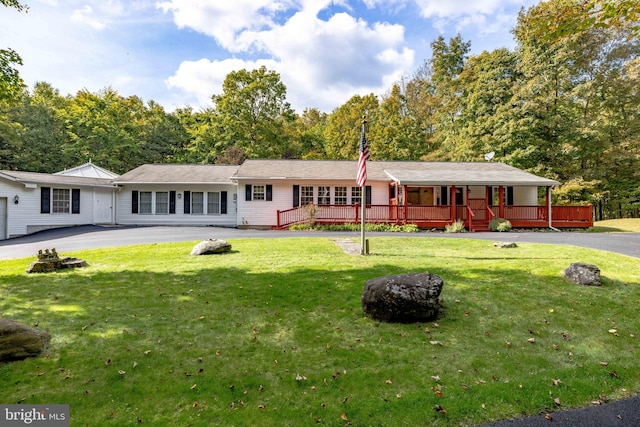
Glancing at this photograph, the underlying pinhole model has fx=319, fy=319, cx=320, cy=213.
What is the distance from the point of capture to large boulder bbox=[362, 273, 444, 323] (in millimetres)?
4902

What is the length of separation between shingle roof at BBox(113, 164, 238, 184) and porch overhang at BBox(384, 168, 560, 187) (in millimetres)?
10825

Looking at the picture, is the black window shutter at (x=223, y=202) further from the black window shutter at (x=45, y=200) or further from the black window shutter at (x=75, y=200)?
the black window shutter at (x=45, y=200)

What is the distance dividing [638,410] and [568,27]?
568 centimetres

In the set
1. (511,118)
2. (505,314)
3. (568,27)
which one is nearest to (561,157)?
(511,118)

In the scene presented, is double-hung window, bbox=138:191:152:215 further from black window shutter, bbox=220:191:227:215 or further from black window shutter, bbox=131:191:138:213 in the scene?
black window shutter, bbox=220:191:227:215

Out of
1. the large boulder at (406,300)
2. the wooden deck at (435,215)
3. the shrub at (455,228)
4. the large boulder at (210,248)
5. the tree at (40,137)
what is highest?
the tree at (40,137)

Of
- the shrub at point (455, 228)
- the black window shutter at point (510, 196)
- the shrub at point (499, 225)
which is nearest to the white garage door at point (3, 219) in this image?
the shrub at point (455, 228)

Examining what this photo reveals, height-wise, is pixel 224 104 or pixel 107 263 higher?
pixel 224 104

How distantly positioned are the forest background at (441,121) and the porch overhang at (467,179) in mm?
7072

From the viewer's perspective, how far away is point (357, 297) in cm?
588

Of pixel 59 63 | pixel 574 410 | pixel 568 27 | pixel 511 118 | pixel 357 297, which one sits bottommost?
pixel 574 410

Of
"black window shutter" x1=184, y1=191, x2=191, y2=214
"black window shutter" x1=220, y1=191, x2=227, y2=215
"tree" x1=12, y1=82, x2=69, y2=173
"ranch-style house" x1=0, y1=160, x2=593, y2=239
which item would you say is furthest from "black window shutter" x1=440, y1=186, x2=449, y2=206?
"tree" x1=12, y1=82, x2=69, y2=173

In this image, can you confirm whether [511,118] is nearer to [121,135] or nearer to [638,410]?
[638,410]

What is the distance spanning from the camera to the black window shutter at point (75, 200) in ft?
61.7
